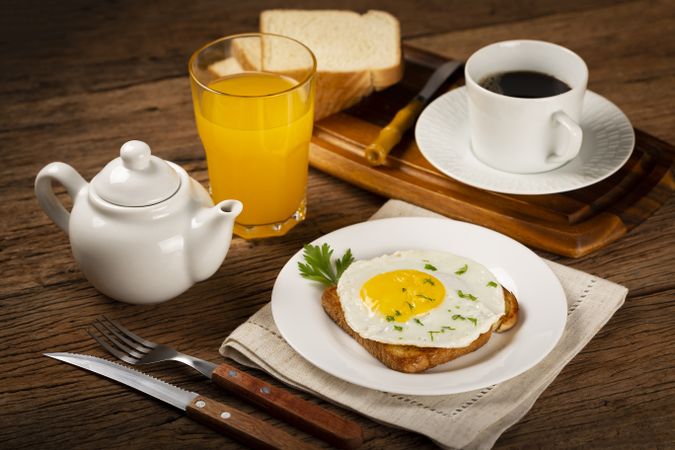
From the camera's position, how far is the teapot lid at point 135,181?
1585 millimetres

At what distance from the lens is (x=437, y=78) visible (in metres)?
2.37

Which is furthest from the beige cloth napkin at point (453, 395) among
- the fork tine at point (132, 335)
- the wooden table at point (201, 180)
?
the fork tine at point (132, 335)

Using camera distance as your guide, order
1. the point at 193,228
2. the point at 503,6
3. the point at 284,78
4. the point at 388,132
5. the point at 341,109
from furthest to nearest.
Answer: the point at 503,6
the point at 341,109
the point at 388,132
the point at 284,78
the point at 193,228

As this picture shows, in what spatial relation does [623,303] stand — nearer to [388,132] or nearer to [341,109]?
[388,132]

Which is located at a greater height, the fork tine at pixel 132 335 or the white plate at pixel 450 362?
the white plate at pixel 450 362

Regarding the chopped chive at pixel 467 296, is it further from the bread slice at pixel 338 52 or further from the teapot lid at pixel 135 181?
the bread slice at pixel 338 52

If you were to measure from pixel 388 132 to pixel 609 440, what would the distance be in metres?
0.96

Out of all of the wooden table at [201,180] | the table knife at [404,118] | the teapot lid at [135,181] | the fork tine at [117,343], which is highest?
the teapot lid at [135,181]

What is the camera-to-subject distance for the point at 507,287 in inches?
67.6

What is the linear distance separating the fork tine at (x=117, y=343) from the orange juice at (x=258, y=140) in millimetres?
426

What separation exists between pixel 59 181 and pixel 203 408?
56 centimetres

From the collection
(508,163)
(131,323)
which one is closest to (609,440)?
(508,163)

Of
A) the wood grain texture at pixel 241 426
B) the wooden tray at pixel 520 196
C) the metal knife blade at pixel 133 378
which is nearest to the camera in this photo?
the wood grain texture at pixel 241 426

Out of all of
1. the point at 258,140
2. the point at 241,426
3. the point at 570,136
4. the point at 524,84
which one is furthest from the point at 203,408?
the point at 524,84
